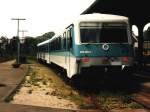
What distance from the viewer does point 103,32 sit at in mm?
18984

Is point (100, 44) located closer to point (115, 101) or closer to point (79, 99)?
point (79, 99)

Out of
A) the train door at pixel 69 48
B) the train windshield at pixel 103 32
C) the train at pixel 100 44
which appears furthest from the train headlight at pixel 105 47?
the train door at pixel 69 48

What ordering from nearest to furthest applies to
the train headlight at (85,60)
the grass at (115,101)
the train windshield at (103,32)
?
1. the grass at (115,101)
2. the train headlight at (85,60)
3. the train windshield at (103,32)

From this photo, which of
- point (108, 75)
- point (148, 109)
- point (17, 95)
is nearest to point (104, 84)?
point (108, 75)

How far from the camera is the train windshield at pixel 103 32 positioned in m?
18.8

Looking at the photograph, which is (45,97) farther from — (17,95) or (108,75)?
(108,75)

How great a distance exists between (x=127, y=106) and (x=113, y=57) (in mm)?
3844

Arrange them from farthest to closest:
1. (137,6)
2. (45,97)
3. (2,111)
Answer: (137,6)
(45,97)
(2,111)

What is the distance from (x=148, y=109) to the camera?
14133 mm

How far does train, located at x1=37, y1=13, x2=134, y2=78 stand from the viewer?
1828cm

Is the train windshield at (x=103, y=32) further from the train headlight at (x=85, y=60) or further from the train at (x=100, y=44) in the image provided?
the train headlight at (x=85, y=60)

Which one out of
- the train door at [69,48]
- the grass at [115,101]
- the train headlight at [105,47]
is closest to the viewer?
the grass at [115,101]

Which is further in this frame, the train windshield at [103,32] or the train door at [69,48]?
the train door at [69,48]

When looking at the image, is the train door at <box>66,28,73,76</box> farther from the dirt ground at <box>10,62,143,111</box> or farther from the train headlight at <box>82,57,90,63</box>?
the train headlight at <box>82,57,90,63</box>
